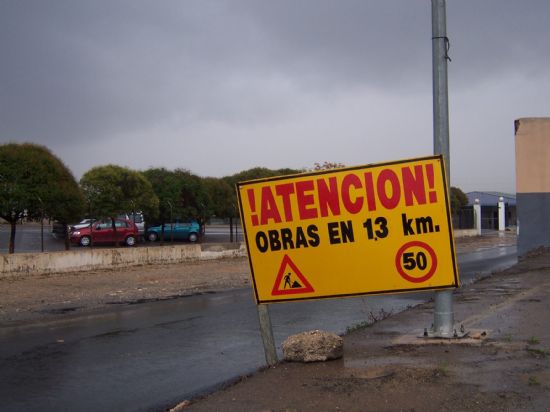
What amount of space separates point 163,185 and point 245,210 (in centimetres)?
3015

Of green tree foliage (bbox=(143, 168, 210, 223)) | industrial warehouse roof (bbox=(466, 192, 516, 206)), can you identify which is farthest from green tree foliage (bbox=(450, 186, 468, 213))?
green tree foliage (bbox=(143, 168, 210, 223))

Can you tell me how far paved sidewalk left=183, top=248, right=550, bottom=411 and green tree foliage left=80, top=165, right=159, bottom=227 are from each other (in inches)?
915

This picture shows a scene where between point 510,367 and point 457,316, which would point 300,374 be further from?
point 457,316

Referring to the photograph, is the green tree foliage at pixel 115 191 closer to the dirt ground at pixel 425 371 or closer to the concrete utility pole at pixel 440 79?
the dirt ground at pixel 425 371

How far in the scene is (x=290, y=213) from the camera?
24.7 feet

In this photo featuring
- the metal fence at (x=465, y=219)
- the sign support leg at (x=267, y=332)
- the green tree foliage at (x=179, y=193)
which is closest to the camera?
the sign support leg at (x=267, y=332)

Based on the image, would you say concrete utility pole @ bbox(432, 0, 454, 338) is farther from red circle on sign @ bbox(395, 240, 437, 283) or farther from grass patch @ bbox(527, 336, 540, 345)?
red circle on sign @ bbox(395, 240, 437, 283)

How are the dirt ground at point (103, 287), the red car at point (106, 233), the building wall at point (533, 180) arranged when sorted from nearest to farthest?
1. the dirt ground at point (103, 287)
2. the building wall at point (533, 180)
3. the red car at point (106, 233)

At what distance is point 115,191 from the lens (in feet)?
104

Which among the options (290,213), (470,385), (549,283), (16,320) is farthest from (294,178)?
(549,283)

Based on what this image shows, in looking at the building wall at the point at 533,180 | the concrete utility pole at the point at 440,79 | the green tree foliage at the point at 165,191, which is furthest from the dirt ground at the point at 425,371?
the green tree foliage at the point at 165,191

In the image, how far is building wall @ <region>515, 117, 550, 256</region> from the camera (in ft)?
88.8

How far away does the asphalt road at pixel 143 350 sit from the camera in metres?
7.63

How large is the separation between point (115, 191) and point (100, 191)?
675 millimetres
